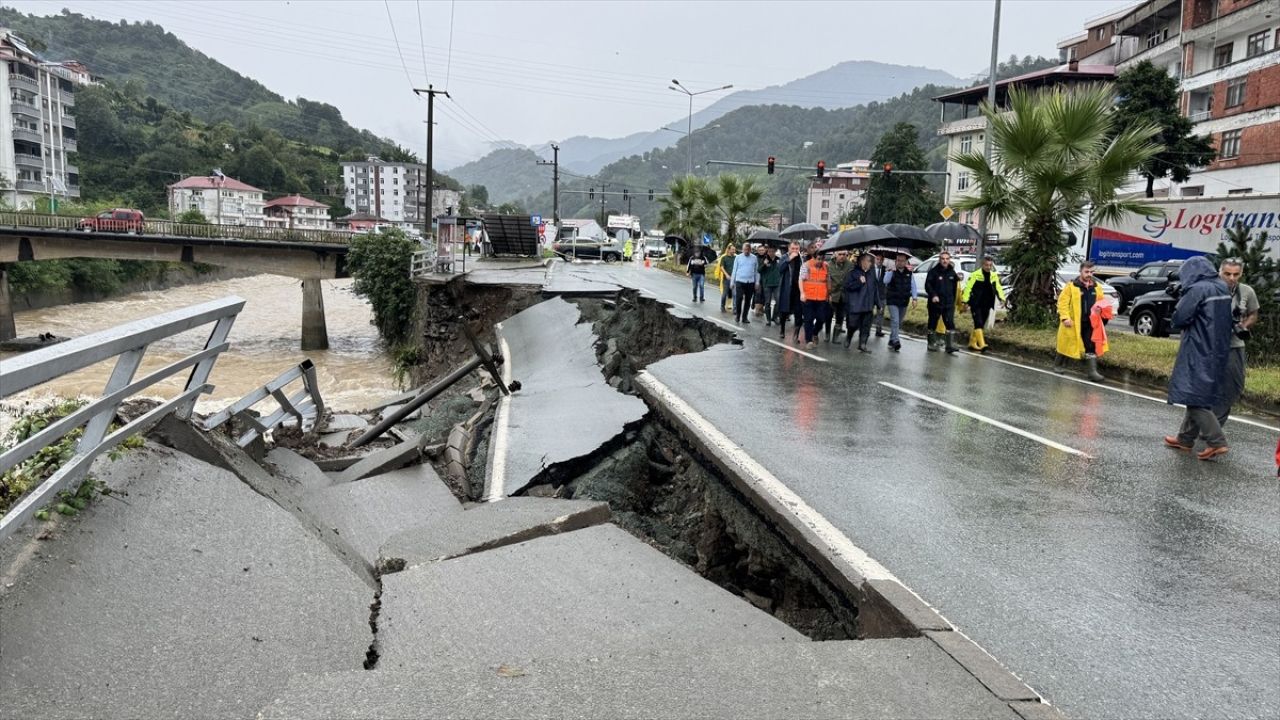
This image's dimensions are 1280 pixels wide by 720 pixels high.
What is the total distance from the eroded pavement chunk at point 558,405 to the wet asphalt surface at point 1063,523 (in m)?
0.92

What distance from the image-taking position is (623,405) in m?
9.95

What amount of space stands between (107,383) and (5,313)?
5018 cm

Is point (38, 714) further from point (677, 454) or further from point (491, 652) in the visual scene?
point (677, 454)

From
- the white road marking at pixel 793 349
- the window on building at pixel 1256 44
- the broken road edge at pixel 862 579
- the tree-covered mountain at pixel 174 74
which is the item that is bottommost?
the white road marking at pixel 793 349

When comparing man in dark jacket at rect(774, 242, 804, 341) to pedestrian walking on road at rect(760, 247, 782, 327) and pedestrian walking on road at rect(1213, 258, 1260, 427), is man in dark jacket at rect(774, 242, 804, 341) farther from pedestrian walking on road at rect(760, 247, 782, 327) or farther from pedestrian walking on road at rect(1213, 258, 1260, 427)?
pedestrian walking on road at rect(1213, 258, 1260, 427)

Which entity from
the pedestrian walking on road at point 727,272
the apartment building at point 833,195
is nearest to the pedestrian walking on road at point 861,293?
the pedestrian walking on road at point 727,272

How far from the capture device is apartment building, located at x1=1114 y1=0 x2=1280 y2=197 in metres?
38.6

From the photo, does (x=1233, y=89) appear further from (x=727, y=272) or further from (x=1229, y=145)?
(x=727, y=272)

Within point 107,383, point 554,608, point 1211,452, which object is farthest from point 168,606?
point 1211,452

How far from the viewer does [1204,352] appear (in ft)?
25.4

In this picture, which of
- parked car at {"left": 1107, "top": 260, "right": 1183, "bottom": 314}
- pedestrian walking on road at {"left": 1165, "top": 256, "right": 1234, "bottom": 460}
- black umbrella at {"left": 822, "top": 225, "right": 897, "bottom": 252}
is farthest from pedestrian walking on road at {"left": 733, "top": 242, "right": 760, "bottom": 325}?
parked car at {"left": 1107, "top": 260, "right": 1183, "bottom": 314}

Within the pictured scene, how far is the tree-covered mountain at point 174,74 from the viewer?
157 meters

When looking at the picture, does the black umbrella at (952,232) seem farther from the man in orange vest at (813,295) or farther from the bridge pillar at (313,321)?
the bridge pillar at (313,321)

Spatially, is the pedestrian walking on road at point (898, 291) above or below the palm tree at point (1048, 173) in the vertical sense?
below
